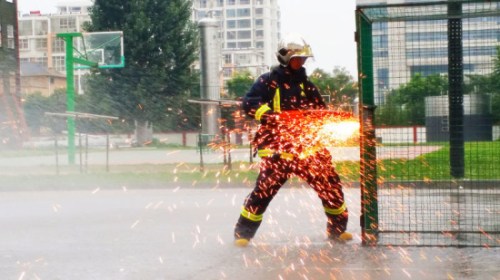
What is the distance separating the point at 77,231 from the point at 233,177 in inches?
290

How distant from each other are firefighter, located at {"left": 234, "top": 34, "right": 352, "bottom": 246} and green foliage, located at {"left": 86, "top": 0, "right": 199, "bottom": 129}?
4494 centimetres

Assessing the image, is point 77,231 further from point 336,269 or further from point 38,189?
point 38,189

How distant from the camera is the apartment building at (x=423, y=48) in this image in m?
7.47

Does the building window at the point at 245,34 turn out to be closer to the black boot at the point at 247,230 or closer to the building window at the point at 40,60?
the building window at the point at 40,60

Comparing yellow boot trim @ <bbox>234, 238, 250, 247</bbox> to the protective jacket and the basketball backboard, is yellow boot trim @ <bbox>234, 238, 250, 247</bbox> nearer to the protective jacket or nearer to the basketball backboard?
the protective jacket

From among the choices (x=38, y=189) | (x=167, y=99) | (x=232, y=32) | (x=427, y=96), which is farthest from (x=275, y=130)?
(x=232, y=32)

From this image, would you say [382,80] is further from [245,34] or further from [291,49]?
Result: [245,34]

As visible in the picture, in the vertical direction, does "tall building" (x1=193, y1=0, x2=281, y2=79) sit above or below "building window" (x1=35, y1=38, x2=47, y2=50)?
above

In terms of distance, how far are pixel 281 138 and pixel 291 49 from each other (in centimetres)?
73

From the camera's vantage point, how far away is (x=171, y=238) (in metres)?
8.60

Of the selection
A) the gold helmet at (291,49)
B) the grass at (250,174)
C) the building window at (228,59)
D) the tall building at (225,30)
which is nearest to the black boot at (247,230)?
the grass at (250,174)

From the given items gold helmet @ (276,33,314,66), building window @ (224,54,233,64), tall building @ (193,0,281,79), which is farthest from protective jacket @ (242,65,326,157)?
tall building @ (193,0,281,79)

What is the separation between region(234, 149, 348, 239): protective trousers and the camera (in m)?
7.80

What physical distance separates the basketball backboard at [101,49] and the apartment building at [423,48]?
79.0 ft
